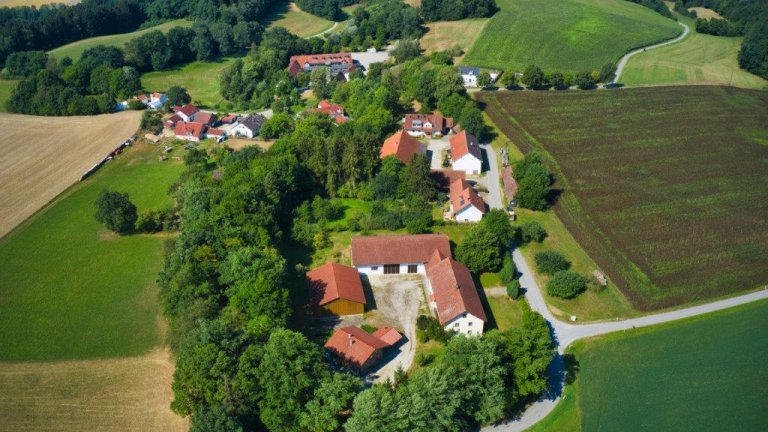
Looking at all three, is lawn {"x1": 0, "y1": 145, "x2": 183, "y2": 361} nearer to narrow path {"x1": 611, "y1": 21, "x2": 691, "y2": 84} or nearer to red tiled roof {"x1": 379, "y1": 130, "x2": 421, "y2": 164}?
red tiled roof {"x1": 379, "y1": 130, "x2": 421, "y2": 164}

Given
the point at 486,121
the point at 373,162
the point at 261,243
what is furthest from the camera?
the point at 486,121

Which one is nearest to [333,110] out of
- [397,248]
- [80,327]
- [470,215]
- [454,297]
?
[470,215]

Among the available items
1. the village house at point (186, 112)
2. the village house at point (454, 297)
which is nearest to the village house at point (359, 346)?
the village house at point (454, 297)

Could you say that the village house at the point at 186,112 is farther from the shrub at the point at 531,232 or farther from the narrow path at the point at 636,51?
the narrow path at the point at 636,51

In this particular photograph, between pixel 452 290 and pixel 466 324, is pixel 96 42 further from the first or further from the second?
pixel 466 324

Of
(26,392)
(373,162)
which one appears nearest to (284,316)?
(26,392)

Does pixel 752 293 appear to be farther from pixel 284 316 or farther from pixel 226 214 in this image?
pixel 226 214

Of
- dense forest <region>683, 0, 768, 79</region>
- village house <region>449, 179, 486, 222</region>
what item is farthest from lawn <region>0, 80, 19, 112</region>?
dense forest <region>683, 0, 768, 79</region>
